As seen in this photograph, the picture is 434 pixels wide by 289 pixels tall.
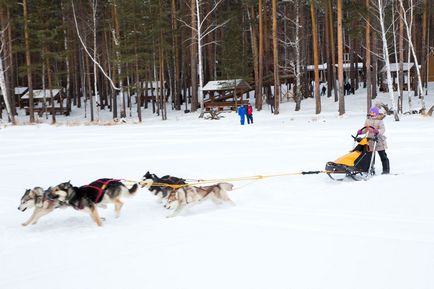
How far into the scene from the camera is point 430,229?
561 centimetres

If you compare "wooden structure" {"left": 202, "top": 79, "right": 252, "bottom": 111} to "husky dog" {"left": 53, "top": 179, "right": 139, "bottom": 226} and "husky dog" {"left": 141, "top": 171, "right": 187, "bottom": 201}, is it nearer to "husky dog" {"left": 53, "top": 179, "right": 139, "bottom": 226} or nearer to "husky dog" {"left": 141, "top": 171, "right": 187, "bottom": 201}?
"husky dog" {"left": 141, "top": 171, "right": 187, "bottom": 201}

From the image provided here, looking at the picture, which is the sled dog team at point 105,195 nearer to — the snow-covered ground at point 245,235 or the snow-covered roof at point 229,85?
the snow-covered ground at point 245,235

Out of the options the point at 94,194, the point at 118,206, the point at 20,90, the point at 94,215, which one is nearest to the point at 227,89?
the point at 20,90

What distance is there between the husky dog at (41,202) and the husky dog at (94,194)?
0.27ft

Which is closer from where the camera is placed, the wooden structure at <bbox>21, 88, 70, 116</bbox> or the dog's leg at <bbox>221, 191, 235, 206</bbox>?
the dog's leg at <bbox>221, 191, 235, 206</bbox>

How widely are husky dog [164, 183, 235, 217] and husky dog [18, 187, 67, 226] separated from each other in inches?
70.2

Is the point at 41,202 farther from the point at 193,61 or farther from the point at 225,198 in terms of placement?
the point at 193,61

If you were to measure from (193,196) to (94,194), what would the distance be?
1.65 m

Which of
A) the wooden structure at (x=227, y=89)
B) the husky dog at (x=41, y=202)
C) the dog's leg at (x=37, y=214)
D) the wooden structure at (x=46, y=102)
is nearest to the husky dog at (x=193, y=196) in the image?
the husky dog at (x=41, y=202)

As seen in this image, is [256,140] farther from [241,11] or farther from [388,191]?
[241,11]

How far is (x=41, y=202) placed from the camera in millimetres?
6574

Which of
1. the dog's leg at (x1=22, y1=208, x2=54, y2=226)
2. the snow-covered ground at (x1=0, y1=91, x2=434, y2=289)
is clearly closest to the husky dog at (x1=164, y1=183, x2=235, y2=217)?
the snow-covered ground at (x1=0, y1=91, x2=434, y2=289)

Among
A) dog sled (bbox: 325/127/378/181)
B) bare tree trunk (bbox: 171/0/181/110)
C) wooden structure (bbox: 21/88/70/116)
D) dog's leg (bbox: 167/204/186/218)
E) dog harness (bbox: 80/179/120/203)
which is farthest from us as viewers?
wooden structure (bbox: 21/88/70/116)

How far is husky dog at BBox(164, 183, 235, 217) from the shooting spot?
705 cm
